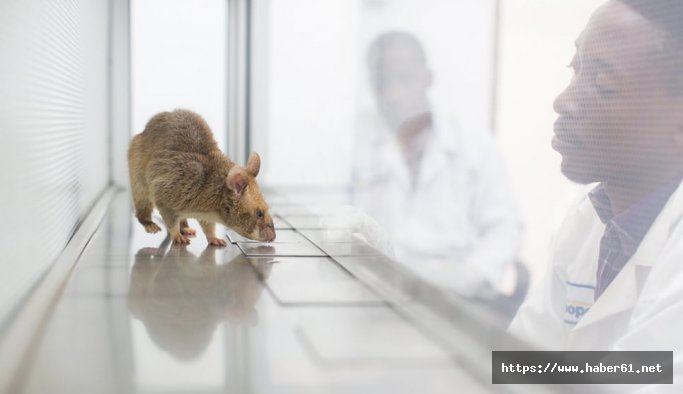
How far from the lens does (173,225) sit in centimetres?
234

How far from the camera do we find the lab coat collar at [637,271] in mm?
869

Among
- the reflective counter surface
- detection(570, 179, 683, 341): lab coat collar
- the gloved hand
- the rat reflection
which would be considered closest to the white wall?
the gloved hand

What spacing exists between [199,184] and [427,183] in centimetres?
70

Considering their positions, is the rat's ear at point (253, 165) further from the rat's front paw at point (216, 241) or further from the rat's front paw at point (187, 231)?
the rat's front paw at point (187, 231)

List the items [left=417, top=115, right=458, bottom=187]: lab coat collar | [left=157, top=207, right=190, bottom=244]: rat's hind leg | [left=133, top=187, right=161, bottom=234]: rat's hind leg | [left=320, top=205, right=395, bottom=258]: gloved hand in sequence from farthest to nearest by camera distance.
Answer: [left=133, top=187, right=161, bottom=234]: rat's hind leg, [left=157, top=207, right=190, bottom=244]: rat's hind leg, [left=320, top=205, right=395, bottom=258]: gloved hand, [left=417, top=115, right=458, bottom=187]: lab coat collar

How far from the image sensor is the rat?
88.0 inches

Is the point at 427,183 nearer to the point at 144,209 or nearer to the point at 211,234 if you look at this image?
the point at 211,234

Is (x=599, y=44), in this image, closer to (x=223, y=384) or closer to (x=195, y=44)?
(x=223, y=384)

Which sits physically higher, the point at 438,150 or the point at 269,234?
the point at 438,150

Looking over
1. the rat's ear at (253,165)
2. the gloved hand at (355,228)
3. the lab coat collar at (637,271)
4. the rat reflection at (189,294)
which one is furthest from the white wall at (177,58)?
the lab coat collar at (637,271)

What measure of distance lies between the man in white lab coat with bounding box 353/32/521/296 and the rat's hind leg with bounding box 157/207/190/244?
2.05ft

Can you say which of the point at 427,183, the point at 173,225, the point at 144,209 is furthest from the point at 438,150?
the point at 144,209

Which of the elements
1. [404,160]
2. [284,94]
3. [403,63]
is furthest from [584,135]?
[284,94]

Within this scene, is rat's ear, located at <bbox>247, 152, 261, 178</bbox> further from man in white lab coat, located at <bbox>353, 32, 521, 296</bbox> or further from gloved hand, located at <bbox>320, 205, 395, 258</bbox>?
man in white lab coat, located at <bbox>353, 32, 521, 296</bbox>
